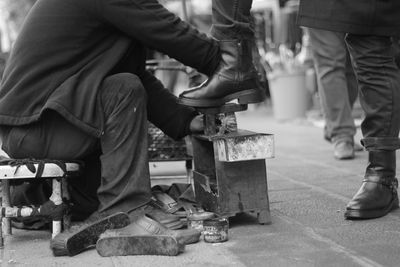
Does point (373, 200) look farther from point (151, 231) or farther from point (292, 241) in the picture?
point (151, 231)

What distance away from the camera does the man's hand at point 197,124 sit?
3.46m

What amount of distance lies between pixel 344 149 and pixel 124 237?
9.27 feet

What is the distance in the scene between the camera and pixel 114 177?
305 centimetres

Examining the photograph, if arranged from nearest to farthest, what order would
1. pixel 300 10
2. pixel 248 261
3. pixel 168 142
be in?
pixel 248 261 → pixel 300 10 → pixel 168 142

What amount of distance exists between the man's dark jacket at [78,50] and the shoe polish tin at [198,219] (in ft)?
1.95

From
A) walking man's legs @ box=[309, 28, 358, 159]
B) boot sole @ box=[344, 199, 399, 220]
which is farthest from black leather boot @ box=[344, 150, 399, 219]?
walking man's legs @ box=[309, 28, 358, 159]

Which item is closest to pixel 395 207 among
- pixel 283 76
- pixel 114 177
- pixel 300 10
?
pixel 300 10

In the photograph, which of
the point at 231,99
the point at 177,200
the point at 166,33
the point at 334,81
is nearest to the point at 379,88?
the point at 231,99

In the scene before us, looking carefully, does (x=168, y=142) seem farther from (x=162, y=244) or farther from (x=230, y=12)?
(x=162, y=244)

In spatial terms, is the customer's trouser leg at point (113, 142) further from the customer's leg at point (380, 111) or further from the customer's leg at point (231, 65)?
the customer's leg at point (380, 111)

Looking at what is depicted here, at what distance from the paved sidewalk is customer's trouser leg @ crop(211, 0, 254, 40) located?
905 millimetres

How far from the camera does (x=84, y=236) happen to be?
288 centimetres

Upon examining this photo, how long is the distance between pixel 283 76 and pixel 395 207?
6.17 metres

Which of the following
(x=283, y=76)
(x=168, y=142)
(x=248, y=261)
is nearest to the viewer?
(x=248, y=261)
